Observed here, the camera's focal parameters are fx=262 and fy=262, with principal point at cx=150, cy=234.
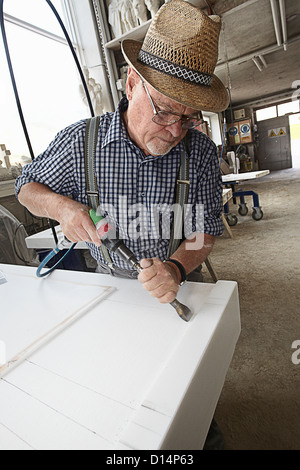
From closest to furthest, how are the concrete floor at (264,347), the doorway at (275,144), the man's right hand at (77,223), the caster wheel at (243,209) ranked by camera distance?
the man's right hand at (77,223) → the concrete floor at (264,347) → the caster wheel at (243,209) → the doorway at (275,144)

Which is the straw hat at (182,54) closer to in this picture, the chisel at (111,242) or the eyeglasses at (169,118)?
the eyeglasses at (169,118)

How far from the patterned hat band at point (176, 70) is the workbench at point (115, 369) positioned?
2.04 ft

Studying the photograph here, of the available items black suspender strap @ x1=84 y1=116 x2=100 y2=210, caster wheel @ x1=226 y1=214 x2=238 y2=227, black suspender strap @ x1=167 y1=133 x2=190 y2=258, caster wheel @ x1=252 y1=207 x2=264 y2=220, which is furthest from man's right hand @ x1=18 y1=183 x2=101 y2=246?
caster wheel @ x1=252 y1=207 x2=264 y2=220

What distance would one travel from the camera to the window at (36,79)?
2682 millimetres

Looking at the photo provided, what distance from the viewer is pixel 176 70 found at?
0.77 m

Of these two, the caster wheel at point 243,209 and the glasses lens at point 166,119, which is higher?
the glasses lens at point 166,119

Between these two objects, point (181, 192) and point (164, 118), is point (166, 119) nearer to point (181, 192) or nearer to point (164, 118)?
point (164, 118)

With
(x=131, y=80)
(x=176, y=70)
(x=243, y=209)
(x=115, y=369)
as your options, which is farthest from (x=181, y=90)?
(x=243, y=209)

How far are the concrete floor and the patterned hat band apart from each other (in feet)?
4.83

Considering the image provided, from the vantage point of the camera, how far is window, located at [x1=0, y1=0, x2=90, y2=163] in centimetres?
268

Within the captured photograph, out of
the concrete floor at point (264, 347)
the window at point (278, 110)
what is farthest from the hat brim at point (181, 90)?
the window at point (278, 110)

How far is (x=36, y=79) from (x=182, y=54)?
271cm

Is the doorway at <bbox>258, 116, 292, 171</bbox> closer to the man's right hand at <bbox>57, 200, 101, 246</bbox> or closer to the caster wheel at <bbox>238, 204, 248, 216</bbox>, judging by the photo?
the caster wheel at <bbox>238, 204, 248, 216</bbox>

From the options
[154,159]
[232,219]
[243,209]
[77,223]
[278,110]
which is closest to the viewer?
[77,223]
